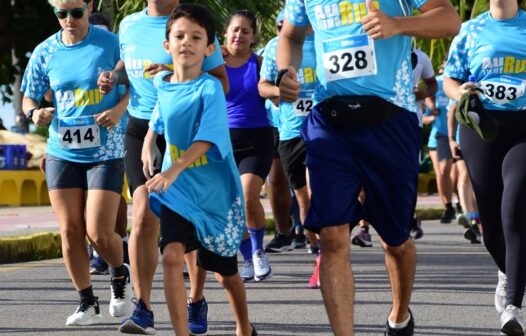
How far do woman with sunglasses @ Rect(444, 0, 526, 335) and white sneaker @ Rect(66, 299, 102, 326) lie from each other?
7.26 feet

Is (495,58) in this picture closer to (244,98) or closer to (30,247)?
→ (244,98)

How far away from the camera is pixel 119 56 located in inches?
346

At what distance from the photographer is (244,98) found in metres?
11.1

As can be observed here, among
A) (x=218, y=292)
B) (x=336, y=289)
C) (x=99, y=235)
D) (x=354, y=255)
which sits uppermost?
(x=336, y=289)

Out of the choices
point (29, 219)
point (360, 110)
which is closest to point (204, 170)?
point (360, 110)

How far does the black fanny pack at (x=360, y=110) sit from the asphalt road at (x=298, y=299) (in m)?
1.76

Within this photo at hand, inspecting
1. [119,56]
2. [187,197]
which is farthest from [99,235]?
[187,197]

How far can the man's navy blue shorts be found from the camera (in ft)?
21.0

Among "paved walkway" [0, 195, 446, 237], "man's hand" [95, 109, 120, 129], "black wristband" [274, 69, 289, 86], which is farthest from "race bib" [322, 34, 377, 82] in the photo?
"paved walkway" [0, 195, 446, 237]

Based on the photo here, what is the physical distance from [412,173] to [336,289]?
0.68m

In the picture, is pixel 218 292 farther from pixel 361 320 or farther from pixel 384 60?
pixel 384 60

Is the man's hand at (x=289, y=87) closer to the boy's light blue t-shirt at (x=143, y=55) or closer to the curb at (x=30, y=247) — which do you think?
the boy's light blue t-shirt at (x=143, y=55)

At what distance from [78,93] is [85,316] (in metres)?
1.27

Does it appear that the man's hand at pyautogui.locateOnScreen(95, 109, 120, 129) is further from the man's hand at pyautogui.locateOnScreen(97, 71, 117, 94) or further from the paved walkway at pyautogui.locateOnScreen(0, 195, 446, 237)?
the paved walkway at pyautogui.locateOnScreen(0, 195, 446, 237)
